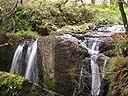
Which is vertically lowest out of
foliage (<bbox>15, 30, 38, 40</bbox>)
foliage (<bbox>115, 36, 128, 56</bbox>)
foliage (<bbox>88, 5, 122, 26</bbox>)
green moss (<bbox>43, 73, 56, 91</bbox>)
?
green moss (<bbox>43, 73, 56, 91</bbox>)

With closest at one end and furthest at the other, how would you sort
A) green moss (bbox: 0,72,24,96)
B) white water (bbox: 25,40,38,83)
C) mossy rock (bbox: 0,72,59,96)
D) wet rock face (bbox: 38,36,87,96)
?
mossy rock (bbox: 0,72,59,96) → green moss (bbox: 0,72,24,96) → wet rock face (bbox: 38,36,87,96) → white water (bbox: 25,40,38,83)

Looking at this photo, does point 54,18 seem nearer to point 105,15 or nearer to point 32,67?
point 105,15

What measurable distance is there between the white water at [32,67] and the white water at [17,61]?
1.18 ft

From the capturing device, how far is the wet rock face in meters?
7.90

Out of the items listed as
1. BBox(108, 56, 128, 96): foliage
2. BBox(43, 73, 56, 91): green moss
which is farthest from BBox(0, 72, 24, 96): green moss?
BBox(43, 73, 56, 91): green moss

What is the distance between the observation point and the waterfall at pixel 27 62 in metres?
9.39

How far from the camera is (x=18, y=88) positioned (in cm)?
562

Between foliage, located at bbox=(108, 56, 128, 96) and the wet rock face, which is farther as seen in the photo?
the wet rock face

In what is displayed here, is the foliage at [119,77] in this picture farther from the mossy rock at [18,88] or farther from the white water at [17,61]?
the white water at [17,61]

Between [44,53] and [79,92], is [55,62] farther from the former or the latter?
[79,92]

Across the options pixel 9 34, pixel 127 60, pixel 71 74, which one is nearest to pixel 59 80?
pixel 71 74

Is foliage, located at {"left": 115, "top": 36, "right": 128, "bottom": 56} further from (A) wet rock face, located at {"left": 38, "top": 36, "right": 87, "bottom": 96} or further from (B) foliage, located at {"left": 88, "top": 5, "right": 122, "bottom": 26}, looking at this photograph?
(B) foliage, located at {"left": 88, "top": 5, "right": 122, "bottom": 26}

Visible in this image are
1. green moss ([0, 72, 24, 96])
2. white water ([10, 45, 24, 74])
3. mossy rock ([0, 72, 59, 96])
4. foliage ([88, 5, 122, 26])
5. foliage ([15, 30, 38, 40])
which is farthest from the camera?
foliage ([88, 5, 122, 26])

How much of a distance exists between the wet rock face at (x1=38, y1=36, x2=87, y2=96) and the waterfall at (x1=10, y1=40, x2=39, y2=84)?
0.48 meters
